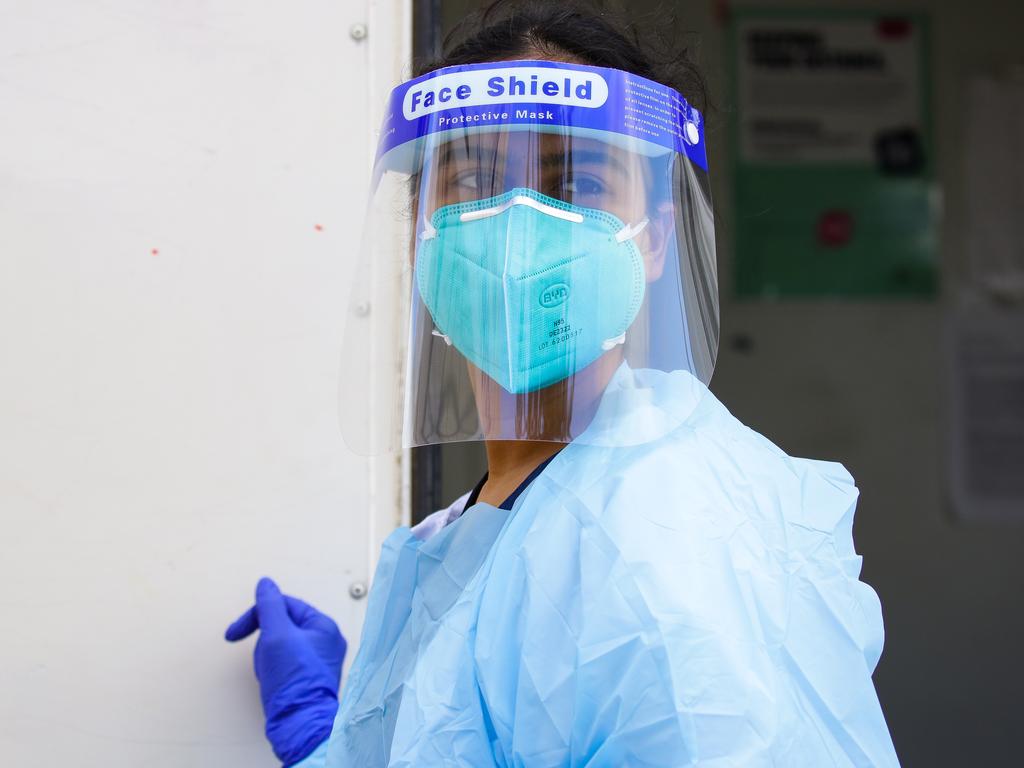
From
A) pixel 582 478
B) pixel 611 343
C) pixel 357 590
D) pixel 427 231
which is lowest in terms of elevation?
pixel 357 590

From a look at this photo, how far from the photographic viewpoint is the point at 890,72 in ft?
7.86

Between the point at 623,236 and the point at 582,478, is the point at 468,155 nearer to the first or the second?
the point at 623,236

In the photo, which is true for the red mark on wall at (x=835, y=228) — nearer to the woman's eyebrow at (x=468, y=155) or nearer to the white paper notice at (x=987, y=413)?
the white paper notice at (x=987, y=413)

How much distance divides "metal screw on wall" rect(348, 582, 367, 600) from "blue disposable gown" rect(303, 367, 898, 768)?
35cm

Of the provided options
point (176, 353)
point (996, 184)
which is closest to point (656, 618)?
point (176, 353)

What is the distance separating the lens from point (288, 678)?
1109 millimetres

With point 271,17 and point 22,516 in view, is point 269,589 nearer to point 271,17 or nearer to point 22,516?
point 22,516

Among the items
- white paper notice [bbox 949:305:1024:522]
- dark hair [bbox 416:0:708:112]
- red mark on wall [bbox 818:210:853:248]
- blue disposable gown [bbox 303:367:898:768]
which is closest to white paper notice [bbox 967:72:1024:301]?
white paper notice [bbox 949:305:1024:522]

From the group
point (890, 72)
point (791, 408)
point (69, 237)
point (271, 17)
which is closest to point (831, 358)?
point (791, 408)

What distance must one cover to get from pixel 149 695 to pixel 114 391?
1.14ft

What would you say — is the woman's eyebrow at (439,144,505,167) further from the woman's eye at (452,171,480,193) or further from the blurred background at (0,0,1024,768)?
the blurred background at (0,0,1024,768)

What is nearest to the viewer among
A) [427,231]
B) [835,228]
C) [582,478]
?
[582,478]

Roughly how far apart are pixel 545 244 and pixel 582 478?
0.65 feet

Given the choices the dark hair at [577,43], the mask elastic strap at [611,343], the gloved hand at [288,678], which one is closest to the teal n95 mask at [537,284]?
the mask elastic strap at [611,343]
